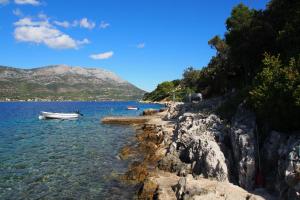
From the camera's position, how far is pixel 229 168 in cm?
2158

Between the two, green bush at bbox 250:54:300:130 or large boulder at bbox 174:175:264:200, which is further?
green bush at bbox 250:54:300:130

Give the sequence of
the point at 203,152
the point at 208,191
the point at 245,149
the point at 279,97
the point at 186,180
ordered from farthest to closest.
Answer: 1. the point at 203,152
2. the point at 279,97
3. the point at 245,149
4. the point at 186,180
5. the point at 208,191

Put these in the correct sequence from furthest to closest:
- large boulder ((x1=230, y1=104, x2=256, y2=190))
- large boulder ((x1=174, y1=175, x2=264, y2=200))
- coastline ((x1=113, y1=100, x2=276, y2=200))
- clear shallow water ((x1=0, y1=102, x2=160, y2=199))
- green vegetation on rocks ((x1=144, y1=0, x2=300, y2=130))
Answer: clear shallow water ((x1=0, y1=102, x2=160, y2=199)), green vegetation on rocks ((x1=144, y1=0, x2=300, y2=130)), large boulder ((x1=230, y1=104, x2=256, y2=190)), coastline ((x1=113, y1=100, x2=276, y2=200)), large boulder ((x1=174, y1=175, x2=264, y2=200))

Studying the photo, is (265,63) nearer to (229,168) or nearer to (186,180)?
(229,168)

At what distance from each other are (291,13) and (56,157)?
29014 millimetres

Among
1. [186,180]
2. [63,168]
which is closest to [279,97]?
[186,180]

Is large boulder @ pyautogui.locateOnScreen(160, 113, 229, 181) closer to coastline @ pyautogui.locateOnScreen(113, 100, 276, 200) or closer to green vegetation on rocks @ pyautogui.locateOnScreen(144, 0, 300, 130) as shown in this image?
coastline @ pyautogui.locateOnScreen(113, 100, 276, 200)

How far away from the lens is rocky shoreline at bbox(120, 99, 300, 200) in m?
18.0

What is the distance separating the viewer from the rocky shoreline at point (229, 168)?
17969 millimetres

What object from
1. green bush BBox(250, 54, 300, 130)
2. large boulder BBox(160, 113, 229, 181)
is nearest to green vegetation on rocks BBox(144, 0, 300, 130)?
green bush BBox(250, 54, 300, 130)

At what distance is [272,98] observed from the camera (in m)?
22.1

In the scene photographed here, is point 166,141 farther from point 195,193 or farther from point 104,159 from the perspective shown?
point 195,193

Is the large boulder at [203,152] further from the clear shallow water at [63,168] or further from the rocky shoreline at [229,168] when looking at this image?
the clear shallow water at [63,168]

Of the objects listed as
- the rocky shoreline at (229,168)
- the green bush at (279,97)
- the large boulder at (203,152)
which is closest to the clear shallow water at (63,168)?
the rocky shoreline at (229,168)
